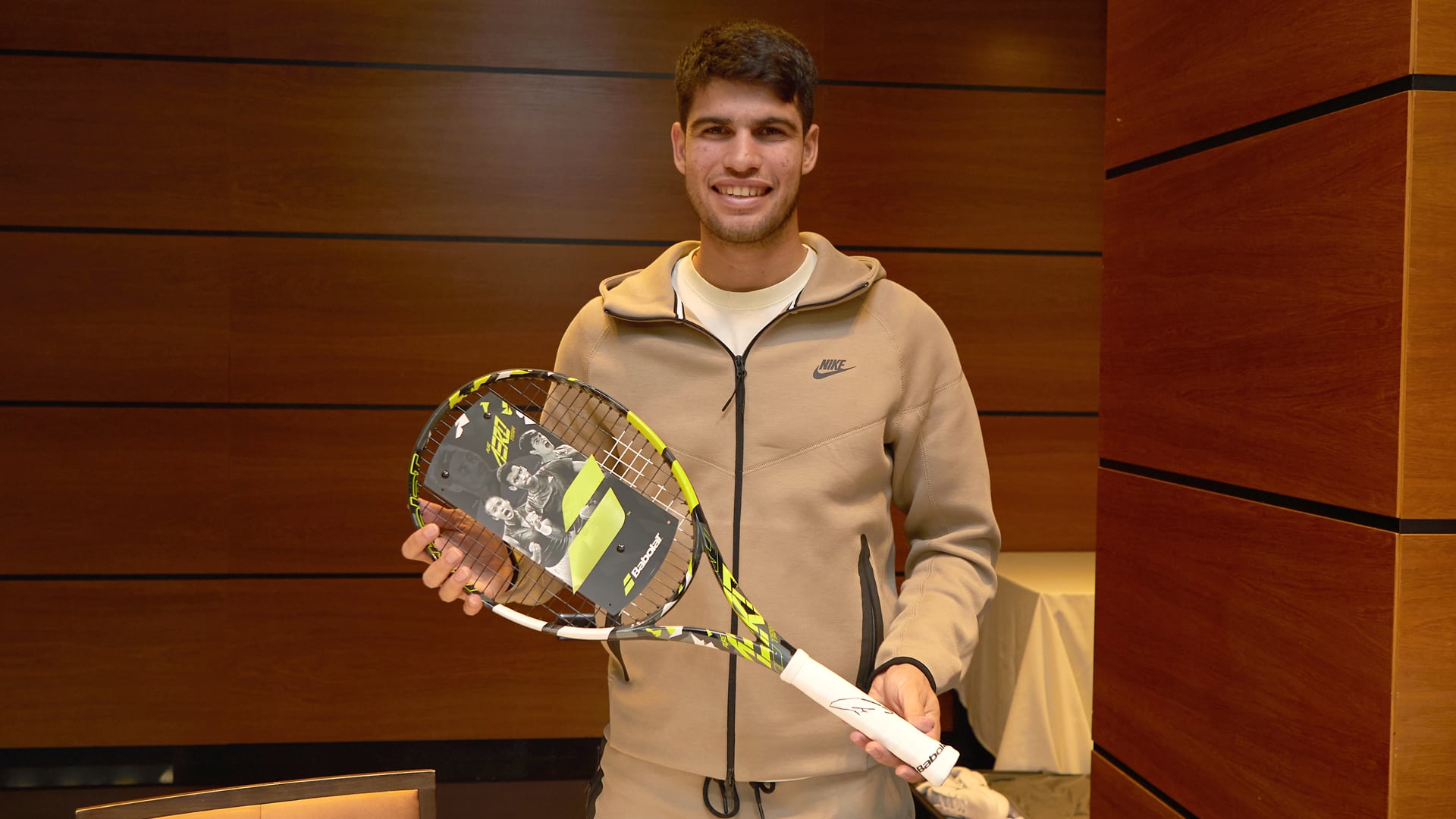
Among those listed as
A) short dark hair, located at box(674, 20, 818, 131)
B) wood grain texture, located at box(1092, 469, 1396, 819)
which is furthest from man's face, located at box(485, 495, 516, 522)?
wood grain texture, located at box(1092, 469, 1396, 819)

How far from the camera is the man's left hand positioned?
3.23 ft

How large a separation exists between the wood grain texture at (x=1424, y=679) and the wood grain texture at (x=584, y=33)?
95.5 inches

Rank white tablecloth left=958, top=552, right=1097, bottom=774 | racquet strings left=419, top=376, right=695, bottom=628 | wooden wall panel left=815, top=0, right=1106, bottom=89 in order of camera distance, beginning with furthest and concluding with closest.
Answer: wooden wall panel left=815, top=0, right=1106, bottom=89, white tablecloth left=958, top=552, right=1097, bottom=774, racquet strings left=419, top=376, right=695, bottom=628

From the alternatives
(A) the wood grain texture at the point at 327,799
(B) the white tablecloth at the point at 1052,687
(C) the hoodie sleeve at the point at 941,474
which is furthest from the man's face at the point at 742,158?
(B) the white tablecloth at the point at 1052,687

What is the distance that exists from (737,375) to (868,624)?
311mm

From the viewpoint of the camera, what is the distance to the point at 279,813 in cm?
118

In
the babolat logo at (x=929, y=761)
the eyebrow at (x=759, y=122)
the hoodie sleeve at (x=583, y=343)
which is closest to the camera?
the babolat logo at (x=929, y=761)

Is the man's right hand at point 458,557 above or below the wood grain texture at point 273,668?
above

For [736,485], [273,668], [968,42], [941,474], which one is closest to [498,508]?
[736,485]

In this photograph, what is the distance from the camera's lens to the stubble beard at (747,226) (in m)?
1.14

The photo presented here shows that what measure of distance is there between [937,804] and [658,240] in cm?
166

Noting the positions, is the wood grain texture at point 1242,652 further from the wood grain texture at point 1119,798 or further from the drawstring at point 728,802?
the drawstring at point 728,802

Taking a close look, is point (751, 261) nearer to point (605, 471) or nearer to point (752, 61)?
point (752, 61)

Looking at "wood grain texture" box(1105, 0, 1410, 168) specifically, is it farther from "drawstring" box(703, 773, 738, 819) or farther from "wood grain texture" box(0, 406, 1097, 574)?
"wood grain texture" box(0, 406, 1097, 574)
